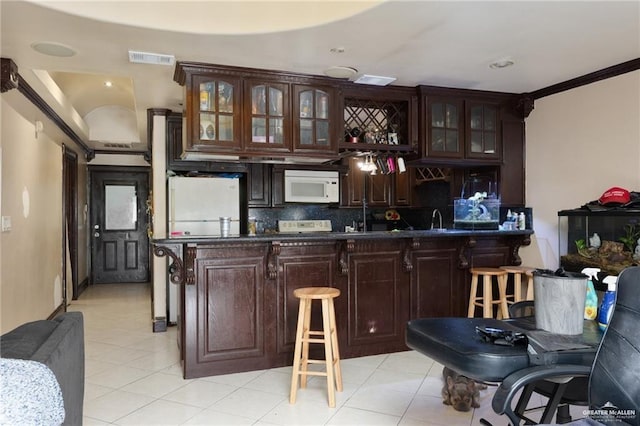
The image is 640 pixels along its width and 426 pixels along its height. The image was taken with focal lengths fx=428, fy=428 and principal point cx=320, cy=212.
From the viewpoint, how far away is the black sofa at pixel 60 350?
1.47 metres

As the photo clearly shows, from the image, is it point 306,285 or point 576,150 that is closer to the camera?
point 306,285

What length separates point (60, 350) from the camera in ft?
5.13

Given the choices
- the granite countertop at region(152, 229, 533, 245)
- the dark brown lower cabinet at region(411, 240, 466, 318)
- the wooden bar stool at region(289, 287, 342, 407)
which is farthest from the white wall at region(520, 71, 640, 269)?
the wooden bar stool at region(289, 287, 342, 407)

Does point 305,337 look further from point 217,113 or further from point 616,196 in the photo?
point 616,196

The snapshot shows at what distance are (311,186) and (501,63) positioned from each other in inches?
108

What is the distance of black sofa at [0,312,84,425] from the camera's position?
4.82 feet

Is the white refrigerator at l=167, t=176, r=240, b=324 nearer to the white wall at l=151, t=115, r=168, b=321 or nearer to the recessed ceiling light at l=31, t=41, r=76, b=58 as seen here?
the white wall at l=151, t=115, r=168, b=321

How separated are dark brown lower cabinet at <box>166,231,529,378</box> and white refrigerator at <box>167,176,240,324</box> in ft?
4.72

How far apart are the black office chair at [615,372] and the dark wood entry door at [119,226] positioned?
7.68 m

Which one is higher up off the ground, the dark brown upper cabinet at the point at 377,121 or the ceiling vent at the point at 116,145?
the ceiling vent at the point at 116,145

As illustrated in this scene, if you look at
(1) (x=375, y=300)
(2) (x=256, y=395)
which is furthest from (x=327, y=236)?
(2) (x=256, y=395)

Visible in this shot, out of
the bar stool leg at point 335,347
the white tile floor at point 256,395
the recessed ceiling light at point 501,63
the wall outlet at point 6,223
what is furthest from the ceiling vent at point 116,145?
the recessed ceiling light at point 501,63

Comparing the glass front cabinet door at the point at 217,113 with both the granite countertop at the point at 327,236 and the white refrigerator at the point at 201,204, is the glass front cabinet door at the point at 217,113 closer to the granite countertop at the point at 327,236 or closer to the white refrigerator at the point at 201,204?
the granite countertop at the point at 327,236

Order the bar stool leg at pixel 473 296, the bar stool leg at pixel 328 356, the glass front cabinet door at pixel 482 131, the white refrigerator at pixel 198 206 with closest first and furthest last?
the bar stool leg at pixel 328 356, the bar stool leg at pixel 473 296, the glass front cabinet door at pixel 482 131, the white refrigerator at pixel 198 206
